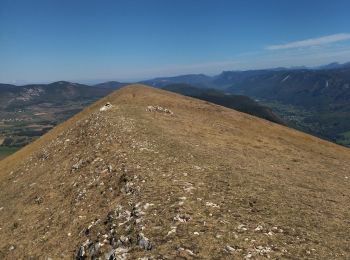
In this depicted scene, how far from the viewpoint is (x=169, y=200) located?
74.6 feet

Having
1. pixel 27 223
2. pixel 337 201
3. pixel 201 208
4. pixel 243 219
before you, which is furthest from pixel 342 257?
pixel 27 223

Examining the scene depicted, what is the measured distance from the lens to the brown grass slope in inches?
722

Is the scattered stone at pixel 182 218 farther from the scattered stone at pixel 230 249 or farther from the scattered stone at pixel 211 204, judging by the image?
the scattered stone at pixel 230 249

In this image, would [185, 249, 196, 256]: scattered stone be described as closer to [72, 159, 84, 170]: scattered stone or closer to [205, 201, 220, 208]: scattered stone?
[205, 201, 220, 208]: scattered stone

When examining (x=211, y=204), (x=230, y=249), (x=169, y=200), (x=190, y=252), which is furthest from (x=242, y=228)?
(x=169, y=200)

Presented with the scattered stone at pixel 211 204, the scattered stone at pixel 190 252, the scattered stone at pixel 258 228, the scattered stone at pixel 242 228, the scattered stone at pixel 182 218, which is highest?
the scattered stone at pixel 182 218

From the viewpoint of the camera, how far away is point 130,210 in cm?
2250

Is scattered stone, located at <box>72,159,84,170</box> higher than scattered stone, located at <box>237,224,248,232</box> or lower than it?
lower

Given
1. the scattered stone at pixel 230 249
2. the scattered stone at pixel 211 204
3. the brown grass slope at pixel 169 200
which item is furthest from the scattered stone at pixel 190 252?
the scattered stone at pixel 211 204

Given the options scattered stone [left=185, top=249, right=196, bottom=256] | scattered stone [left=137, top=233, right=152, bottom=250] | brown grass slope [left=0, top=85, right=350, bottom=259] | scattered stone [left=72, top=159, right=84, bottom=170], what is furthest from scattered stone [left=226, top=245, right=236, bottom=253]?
scattered stone [left=72, top=159, right=84, bottom=170]

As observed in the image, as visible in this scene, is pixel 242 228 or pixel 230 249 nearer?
pixel 230 249

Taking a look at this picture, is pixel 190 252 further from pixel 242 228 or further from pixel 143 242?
pixel 242 228

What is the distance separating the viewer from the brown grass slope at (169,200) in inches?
722

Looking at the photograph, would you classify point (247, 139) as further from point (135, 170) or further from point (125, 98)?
point (125, 98)
